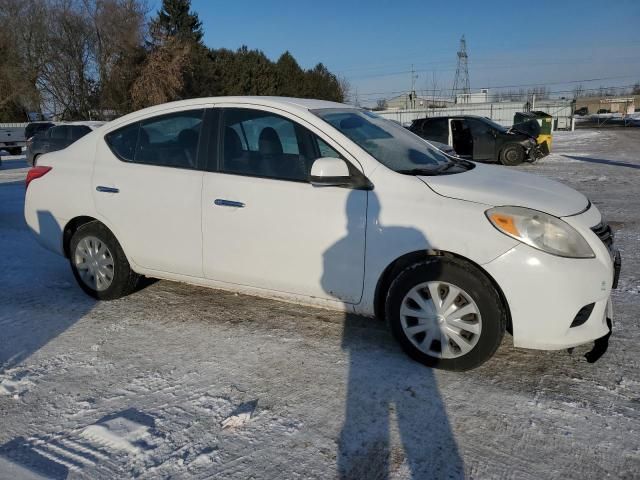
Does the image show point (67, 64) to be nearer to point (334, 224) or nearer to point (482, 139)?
point (482, 139)

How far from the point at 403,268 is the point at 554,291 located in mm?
889

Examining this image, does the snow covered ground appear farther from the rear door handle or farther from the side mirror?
the side mirror

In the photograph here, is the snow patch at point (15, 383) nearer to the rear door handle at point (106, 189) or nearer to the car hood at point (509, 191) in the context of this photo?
the rear door handle at point (106, 189)

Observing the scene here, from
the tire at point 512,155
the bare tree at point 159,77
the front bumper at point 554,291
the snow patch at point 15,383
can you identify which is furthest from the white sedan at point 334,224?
the bare tree at point 159,77

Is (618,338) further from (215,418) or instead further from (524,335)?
(215,418)

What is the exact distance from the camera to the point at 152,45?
38.0 metres

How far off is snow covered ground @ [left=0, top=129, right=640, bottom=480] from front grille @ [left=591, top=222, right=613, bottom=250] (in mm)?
763

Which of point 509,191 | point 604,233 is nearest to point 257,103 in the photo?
point 509,191

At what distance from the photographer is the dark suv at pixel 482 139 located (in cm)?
1633

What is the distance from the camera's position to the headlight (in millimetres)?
3012

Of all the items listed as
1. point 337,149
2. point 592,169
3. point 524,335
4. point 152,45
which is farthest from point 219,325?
point 152,45

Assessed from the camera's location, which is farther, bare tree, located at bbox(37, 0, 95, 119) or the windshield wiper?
bare tree, located at bbox(37, 0, 95, 119)

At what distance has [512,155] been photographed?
644 inches

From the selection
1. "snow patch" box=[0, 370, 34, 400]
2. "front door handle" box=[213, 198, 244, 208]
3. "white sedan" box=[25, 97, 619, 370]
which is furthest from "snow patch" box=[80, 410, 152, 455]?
"front door handle" box=[213, 198, 244, 208]
